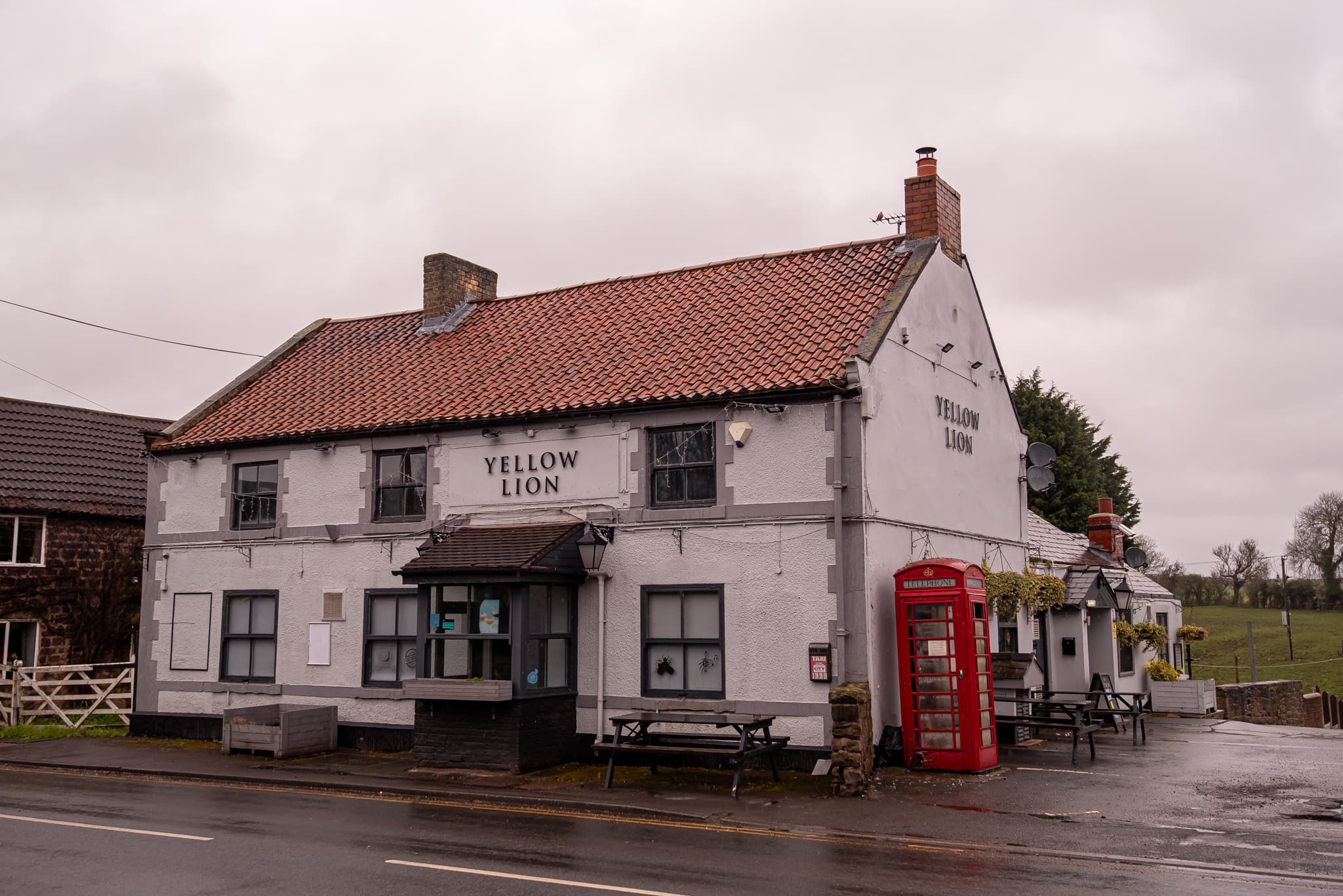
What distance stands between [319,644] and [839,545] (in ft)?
31.4

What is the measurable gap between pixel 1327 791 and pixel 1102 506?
17.6 meters

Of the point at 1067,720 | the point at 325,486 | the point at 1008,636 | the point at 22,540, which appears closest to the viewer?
the point at 1067,720

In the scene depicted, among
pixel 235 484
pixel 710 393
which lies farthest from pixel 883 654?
pixel 235 484

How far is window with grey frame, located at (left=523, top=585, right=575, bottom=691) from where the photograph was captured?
16344mm

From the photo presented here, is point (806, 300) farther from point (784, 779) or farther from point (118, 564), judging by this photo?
point (118, 564)

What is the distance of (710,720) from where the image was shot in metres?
14.7

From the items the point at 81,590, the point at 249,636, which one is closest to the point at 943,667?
the point at 249,636

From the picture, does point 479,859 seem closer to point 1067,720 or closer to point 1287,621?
point 1067,720

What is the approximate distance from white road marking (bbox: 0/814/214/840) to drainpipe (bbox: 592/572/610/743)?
658 cm

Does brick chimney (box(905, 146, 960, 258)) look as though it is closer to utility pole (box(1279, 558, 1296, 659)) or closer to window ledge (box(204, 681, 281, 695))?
window ledge (box(204, 681, 281, 695))

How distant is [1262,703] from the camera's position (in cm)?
2881

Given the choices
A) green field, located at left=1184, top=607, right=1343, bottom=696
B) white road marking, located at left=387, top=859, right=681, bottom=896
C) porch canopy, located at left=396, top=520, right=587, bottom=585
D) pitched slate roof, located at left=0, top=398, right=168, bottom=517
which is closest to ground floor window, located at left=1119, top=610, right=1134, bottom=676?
green field, located at left=1184, top=607, right=1343, bottom=696

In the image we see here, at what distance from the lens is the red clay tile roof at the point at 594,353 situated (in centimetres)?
1728

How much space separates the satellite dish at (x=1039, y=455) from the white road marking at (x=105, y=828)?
659 inches
